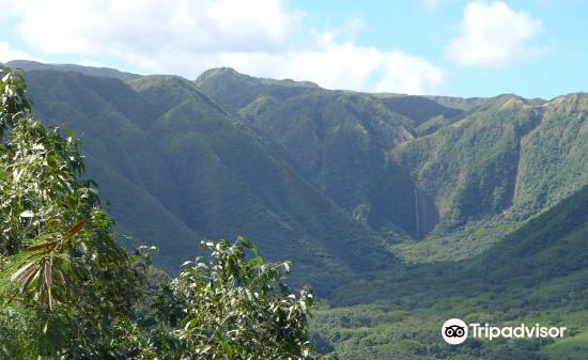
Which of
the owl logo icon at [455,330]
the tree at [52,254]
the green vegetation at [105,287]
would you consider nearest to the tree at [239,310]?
the green vegetation at [105,287]

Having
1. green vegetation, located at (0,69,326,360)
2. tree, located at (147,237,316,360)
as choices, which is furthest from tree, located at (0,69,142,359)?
tree, located at (147,237,316,360)

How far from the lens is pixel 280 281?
48.3ft

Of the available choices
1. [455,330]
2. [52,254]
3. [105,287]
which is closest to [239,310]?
[105,287]

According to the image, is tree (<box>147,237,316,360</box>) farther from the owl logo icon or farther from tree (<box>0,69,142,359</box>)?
the owl logo icon

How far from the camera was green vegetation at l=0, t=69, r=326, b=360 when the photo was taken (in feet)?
36.3

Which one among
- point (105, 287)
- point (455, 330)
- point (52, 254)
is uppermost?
point (52, 254)

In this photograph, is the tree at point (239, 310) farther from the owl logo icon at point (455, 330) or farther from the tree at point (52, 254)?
the owl logo icon at point (455, 330)

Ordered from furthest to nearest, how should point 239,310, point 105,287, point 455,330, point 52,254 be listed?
point 455,330
point 239,310
point 105,287
point 52,254

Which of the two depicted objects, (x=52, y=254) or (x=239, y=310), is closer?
(x=52, y=254)

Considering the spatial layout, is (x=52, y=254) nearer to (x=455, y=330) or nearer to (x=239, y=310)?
(x=239, y=310)

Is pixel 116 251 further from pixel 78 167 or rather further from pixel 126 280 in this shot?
pixel 78 167

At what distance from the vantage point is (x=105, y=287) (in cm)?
1384

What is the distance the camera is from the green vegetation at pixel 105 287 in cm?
1107

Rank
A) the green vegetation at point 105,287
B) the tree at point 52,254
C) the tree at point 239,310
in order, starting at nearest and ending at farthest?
the tree at point 52,254, the green vegetation at point 105,287, the tree at point 239,310
